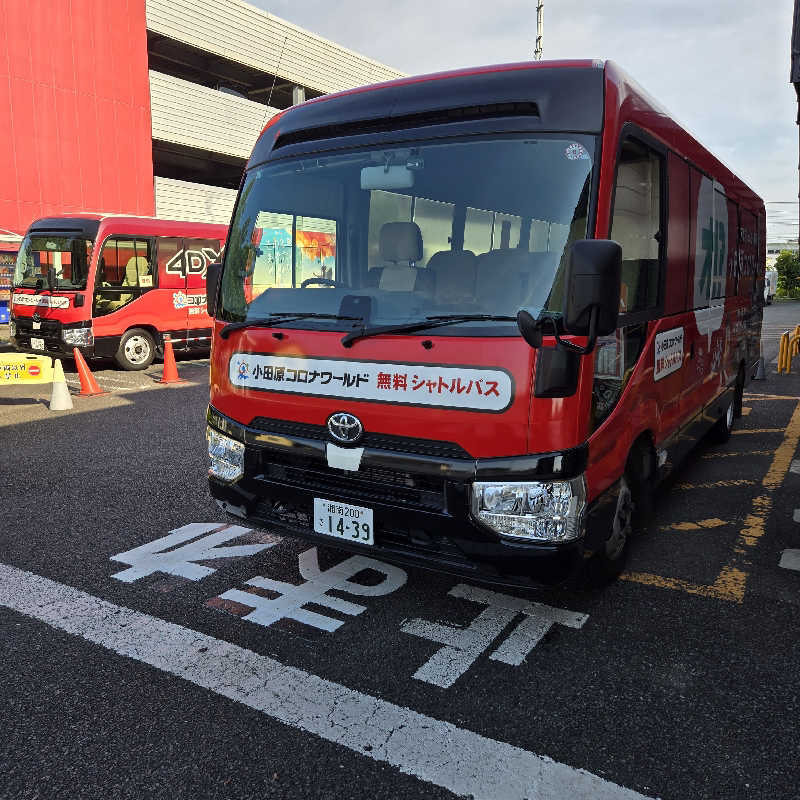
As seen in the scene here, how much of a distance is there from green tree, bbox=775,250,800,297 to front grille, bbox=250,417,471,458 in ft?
215

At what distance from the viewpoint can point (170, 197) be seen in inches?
992

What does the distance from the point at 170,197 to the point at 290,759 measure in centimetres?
2552

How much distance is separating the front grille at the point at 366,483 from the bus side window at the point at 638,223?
4.06 feet

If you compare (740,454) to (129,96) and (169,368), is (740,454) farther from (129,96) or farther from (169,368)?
(129,96)

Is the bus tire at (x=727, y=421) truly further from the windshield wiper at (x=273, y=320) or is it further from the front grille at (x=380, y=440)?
the windshield wiper at (x=273, y=320)

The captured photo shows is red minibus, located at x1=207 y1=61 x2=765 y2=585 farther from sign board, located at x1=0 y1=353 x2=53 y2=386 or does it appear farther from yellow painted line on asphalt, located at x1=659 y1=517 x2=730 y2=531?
sign board, located at x1=0 y1=353 x2=53 y2=386

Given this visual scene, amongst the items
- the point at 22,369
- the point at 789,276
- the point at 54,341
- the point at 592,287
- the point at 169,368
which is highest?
the point at 789,276

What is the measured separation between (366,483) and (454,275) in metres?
Answer: 1.04

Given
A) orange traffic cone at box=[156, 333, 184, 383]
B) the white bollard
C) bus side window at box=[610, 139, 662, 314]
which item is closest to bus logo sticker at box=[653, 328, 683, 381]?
bus side window at box=[610, 139, 662, 314]

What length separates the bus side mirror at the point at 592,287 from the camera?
266cm

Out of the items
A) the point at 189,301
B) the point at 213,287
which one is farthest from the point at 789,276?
the point at 213,287

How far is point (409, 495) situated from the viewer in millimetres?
3146

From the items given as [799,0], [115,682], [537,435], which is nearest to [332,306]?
[537,435]

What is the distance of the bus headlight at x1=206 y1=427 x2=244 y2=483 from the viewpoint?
12.0 feet
